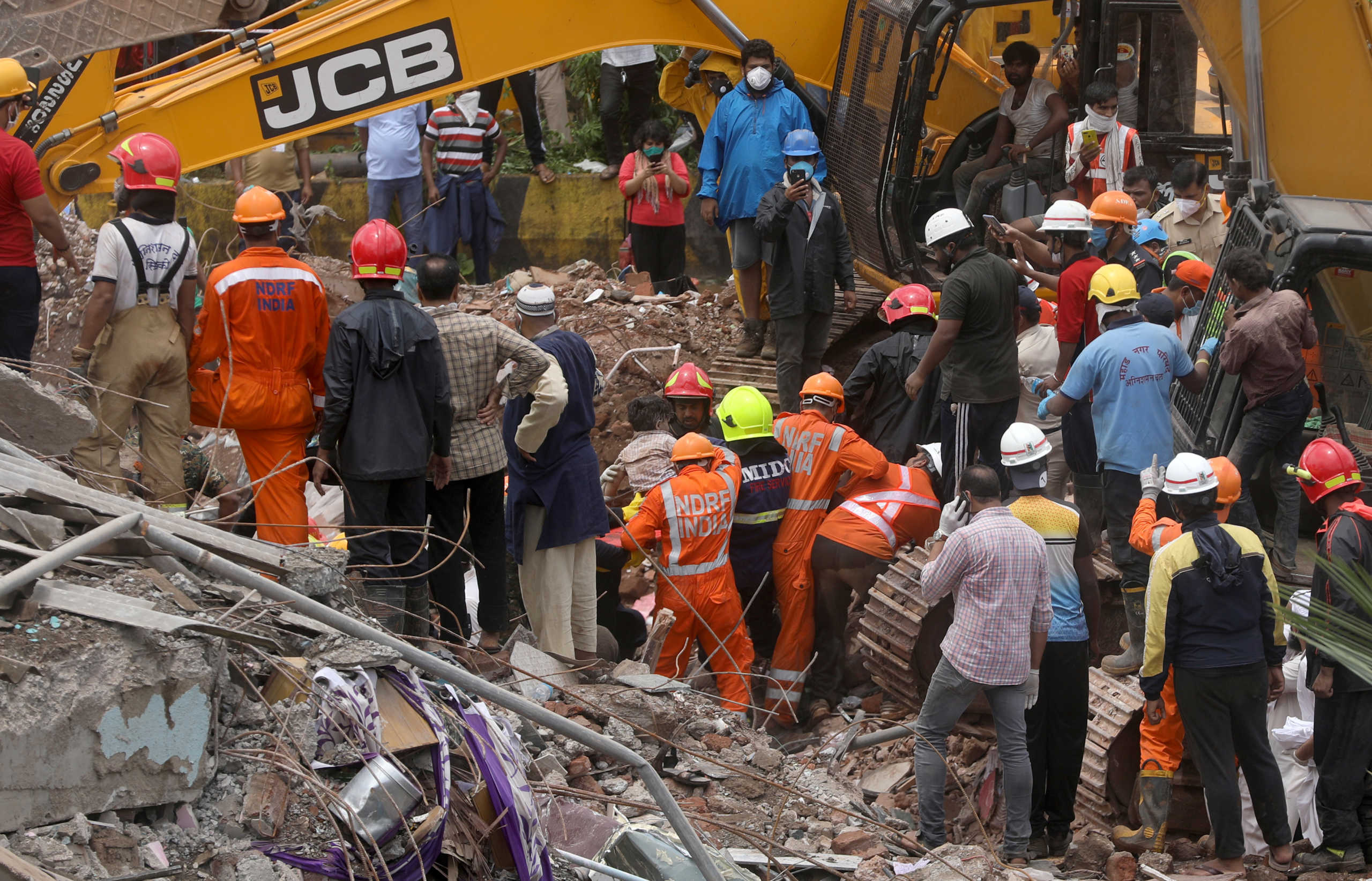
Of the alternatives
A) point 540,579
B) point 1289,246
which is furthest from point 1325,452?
point 540,579

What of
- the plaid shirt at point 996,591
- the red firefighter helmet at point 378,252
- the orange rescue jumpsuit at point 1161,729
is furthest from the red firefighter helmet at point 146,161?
the orange rescue jumpsuit at point 1161,729

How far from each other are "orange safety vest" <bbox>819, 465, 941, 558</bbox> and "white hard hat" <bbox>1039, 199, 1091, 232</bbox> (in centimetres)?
170

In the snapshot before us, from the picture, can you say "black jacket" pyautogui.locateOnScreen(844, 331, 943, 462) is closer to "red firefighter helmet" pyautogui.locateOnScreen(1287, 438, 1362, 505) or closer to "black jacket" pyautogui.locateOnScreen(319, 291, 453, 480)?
"red firefighter helmet" pyautogui.locateOnScreen(1287, 438, 1362, 505)

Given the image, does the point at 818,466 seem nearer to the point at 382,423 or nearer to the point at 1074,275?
the point at 1074,275

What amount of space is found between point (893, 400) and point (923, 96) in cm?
218

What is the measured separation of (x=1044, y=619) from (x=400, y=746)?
10.4 ft

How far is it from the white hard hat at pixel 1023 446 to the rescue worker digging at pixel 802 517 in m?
1.29

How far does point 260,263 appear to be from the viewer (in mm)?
5852

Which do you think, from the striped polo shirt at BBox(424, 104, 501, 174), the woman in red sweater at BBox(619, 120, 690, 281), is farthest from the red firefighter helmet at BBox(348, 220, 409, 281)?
the striped polo shirt at BBox(424, 104, 501, 174)

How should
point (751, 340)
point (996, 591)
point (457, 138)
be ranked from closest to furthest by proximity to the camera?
point (996, 591) < point (751, 340) < point (457, 138)

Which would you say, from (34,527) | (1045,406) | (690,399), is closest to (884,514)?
(1045,406)

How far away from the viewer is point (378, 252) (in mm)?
5742

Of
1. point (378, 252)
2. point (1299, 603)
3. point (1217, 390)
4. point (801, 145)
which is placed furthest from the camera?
point (801, 145)

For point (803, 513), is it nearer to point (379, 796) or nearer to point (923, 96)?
point (923, 96)
